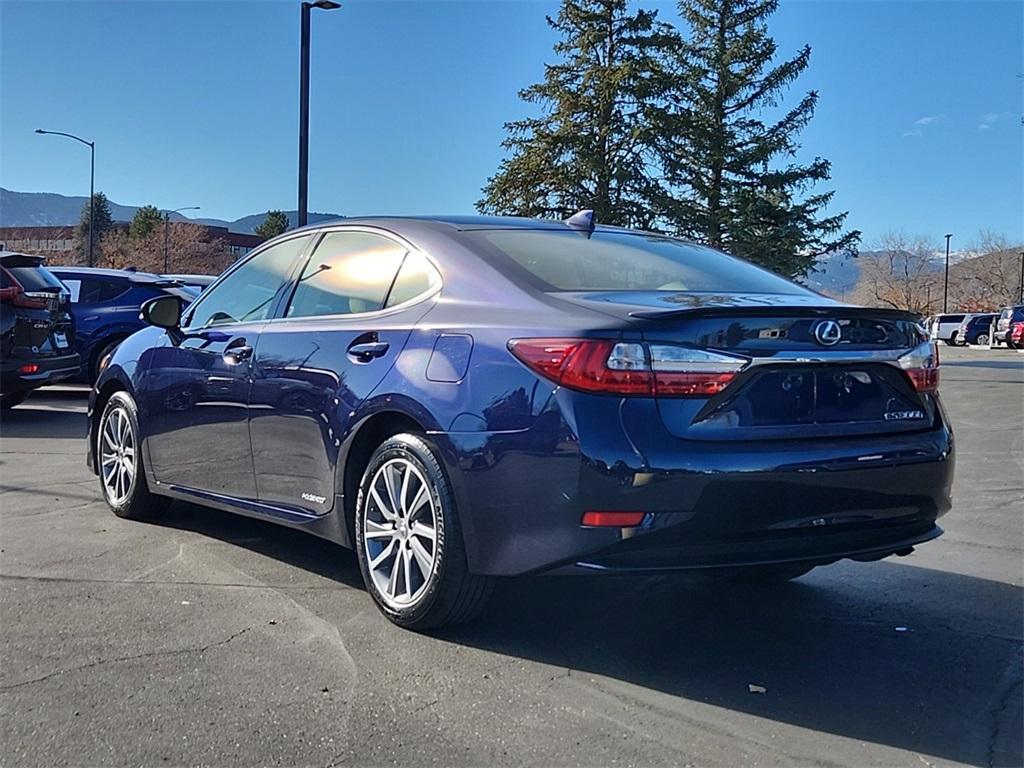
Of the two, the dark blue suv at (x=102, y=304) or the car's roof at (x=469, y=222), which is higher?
the car's roof at (x=469, y=222)

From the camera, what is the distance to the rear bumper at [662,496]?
3.07 metres

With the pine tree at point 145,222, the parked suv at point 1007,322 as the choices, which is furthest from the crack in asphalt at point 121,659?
the pine tree at point 145,222

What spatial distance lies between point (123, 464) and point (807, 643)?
3.80 m

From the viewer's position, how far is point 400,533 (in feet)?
12.2

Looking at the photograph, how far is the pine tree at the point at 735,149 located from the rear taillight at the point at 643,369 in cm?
2826

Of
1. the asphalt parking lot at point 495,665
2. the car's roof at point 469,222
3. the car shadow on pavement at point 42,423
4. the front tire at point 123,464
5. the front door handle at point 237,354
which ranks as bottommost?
the car shadow on pavement at point 42,423

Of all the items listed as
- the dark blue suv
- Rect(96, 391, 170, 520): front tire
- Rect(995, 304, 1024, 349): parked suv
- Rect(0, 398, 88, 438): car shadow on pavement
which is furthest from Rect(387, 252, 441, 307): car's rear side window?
Rect(995, 304, 1024, 349): parked suv

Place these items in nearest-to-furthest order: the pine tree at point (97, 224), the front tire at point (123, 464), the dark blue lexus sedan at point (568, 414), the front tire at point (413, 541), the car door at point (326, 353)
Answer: the dark blue lexus sedan at point (568, 414) < the front tire at point (413, 541) < the car door at point (326, 353) < the front tire at point (123, 464) < the pine tree at point (97, 224)

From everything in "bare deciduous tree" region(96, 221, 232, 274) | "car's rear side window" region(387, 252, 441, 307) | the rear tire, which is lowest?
the rear tire

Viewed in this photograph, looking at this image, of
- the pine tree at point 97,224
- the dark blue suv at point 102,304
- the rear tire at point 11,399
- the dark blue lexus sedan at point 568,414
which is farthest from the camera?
the pine tree at point 97,224

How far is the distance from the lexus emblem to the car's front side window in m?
2.50

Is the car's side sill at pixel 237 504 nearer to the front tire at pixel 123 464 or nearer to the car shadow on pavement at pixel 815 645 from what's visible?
the front tire at pixel 123 464

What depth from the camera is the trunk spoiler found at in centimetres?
318

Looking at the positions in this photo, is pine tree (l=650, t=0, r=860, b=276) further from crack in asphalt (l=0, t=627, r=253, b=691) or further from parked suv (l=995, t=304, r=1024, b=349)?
crack in asphalt (l=0, t=627, r=253, b=691)
